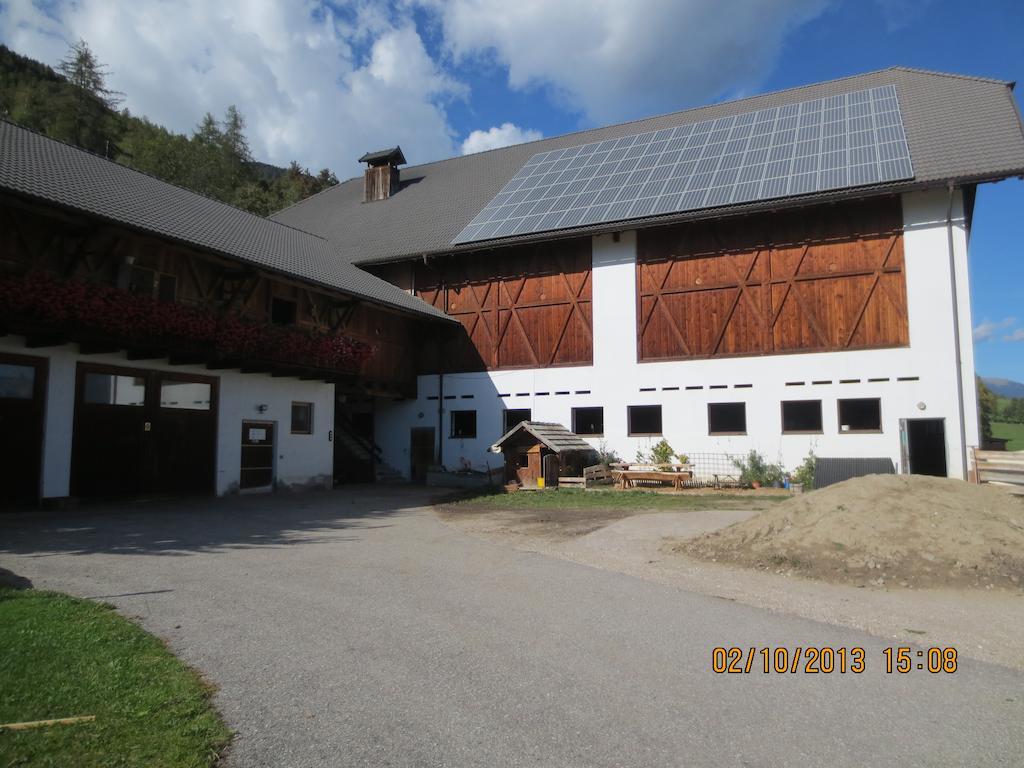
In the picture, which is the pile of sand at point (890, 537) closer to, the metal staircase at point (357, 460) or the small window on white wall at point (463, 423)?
the small window on white wall at point (463, 423)

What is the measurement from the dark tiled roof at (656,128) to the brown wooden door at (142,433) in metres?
11.5

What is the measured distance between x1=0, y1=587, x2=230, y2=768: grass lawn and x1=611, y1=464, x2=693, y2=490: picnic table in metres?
16.8

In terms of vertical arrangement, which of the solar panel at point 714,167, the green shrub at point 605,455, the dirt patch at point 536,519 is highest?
the solar panel at point 714,167

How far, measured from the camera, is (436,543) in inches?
464

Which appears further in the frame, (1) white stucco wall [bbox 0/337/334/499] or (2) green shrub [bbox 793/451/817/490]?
(2) green shrub [bbox 793/451/817/490]

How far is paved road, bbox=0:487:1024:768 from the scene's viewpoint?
4.06m

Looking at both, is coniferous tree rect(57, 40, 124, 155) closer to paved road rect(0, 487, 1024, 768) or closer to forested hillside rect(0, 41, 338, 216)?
forested hillside rect(0, 41, 338, 216)

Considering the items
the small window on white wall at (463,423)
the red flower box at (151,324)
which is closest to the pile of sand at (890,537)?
the red flower box at (151,324)

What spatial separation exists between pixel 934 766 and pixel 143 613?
6447mm

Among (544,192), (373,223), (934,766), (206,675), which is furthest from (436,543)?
(373,223)

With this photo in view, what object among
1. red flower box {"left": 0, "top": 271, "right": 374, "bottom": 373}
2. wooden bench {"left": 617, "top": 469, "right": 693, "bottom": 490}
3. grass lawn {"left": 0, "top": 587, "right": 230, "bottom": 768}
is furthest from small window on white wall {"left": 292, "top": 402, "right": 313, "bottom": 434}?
grass lawn {"left": 0, "top": 587, "right": 230, "bottom": 768}

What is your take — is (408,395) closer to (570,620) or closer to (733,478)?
(733,478)

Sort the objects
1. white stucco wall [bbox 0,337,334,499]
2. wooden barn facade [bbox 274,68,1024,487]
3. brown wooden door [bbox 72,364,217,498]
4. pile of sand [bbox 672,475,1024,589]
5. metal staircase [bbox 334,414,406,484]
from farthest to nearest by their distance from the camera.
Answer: metal staircase [bbox 334,414,406,484] < wooden barn facade [bbox 274,68,1024,487] < brown wooden door [bbox 72,364,217,498] < white stucco wall [bbox 0,337,334,499] < pile of sand [bbox 672,475,1024,589]

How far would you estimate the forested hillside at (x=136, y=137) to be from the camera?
161 feet
